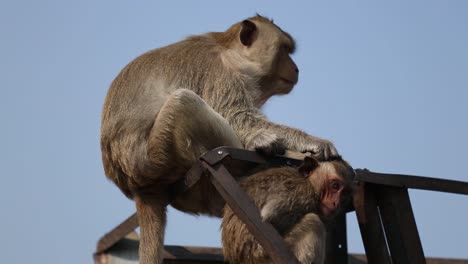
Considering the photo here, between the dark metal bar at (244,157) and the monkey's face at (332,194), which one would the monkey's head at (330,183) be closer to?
the monkey's face at (332,194)

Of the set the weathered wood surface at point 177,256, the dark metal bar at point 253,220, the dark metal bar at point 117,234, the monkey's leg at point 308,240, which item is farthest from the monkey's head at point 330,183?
the dark metal bar at point 117,234

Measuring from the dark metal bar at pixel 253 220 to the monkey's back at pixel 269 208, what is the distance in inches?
17.1

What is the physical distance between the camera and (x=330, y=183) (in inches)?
297

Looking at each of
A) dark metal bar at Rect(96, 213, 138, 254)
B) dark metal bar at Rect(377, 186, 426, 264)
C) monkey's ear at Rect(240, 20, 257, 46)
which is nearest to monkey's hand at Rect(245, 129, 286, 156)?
dark metal bar at Rect(377, 186, 426, 264)

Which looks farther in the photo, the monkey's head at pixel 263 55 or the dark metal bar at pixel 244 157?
the monkey's head at pixel 263 55

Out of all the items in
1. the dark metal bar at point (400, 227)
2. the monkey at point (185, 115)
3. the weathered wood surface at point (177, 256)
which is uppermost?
the monkey at point (185, 115)

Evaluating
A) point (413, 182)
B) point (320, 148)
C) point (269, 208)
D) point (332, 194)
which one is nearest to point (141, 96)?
point (320, 148)

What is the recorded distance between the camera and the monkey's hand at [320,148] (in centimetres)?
802

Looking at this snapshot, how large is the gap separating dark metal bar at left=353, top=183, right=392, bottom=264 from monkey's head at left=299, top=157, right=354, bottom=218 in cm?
25

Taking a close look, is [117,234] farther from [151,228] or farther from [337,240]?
[337,240]

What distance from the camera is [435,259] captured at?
31.2 feet

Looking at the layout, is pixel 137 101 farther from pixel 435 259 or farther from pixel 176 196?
pixel 435 259

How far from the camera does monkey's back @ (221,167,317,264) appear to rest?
738 centimetres

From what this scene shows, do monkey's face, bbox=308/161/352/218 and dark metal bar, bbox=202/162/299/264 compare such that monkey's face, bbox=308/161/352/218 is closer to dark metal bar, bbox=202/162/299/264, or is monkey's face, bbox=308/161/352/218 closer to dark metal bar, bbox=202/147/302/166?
dark metal bar, bbox=202/147/302/166
